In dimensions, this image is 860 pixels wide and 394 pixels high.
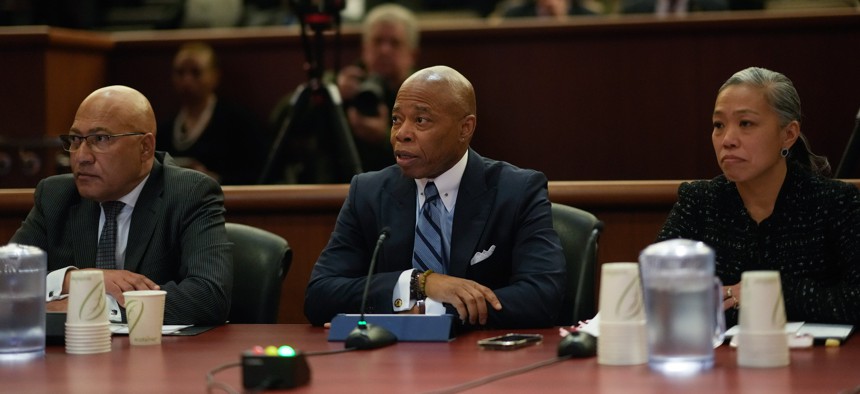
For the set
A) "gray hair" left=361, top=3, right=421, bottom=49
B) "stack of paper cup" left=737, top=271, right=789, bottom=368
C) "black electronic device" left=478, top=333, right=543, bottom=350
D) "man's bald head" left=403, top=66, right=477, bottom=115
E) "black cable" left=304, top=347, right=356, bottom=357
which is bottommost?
"black cable" left=304, top=347, right=356, bottom=357

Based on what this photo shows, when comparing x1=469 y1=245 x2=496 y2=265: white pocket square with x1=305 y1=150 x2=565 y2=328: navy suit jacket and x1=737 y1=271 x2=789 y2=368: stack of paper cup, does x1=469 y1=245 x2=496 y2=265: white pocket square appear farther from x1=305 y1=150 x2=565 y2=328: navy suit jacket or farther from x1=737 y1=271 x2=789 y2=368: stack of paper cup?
x1=737 y1=271 x2=789 y2=368: stack of paper cup

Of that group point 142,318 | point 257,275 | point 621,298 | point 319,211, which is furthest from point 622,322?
point 319,211

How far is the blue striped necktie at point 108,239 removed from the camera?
358 centimetres

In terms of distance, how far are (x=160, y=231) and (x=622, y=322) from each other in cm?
164

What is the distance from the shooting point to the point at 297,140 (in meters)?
5.87

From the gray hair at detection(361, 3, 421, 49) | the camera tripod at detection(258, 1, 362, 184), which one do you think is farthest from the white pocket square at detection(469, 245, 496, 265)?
the gray hair at detection(361, 3, 421, 49)

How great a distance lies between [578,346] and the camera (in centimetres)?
249

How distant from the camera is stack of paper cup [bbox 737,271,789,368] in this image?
7.65 ft

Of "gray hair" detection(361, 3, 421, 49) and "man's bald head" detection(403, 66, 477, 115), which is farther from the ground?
"gray hair" detection(361, 3, 421, 49)

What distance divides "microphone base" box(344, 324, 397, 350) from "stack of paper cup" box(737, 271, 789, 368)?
772 millimetres

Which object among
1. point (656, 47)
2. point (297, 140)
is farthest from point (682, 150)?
point (297, 140)

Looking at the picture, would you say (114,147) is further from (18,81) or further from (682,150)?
(682,150)

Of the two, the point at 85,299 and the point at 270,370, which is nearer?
the point at 270,370

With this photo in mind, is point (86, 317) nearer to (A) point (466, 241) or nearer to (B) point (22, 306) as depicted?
(B) point (22, 306)
